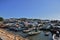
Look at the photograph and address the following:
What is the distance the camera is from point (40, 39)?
2902 centimetres

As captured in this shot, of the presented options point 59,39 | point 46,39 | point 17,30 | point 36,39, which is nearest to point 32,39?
point 36,39

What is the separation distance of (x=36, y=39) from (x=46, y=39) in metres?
2.44

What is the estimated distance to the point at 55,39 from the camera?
25.6 m

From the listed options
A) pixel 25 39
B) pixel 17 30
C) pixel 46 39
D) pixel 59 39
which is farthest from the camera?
pixel 17 30

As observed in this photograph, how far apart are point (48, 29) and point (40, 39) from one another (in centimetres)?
1055

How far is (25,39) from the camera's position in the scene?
27.5m

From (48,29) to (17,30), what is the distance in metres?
9.38

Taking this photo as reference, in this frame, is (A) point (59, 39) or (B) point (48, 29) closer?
(A) point (59, 39)

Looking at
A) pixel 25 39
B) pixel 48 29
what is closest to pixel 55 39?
pixel 25 39

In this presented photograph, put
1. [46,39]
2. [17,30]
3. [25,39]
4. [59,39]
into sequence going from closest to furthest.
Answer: [59,39] → [25,39] → [46,39] → [17,30]

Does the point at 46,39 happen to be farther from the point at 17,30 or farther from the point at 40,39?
the point at 17,30

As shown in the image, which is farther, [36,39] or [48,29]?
[48,29]

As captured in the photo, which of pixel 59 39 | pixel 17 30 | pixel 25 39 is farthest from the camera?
pixel 17 30

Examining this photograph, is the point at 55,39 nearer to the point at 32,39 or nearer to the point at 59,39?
the point at 59,39
